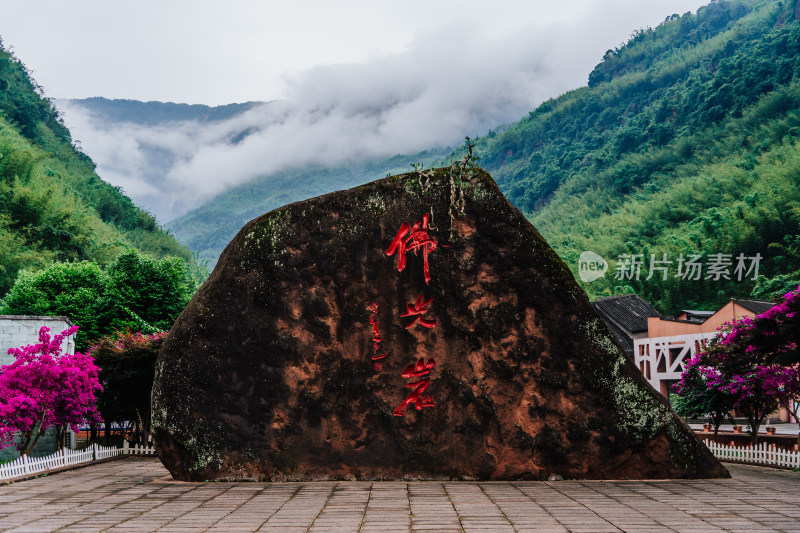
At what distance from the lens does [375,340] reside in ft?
29.3

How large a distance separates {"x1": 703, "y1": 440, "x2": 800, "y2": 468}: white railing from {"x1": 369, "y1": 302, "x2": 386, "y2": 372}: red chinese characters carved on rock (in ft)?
Result: 22.4

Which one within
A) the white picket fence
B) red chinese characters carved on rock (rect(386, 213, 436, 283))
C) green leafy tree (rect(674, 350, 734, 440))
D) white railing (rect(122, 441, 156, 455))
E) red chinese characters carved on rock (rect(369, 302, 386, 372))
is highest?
red chinese characters carved on rock (rect(386, 213, 436, 283))

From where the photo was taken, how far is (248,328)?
8.94 meters

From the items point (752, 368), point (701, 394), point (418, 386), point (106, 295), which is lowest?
point (701, 394)

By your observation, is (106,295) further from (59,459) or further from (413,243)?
(413,243)

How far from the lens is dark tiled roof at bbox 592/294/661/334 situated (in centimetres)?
2588

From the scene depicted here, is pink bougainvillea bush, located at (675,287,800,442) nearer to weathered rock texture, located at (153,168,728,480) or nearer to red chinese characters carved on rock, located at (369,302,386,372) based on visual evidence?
weathered rock texture, located at (153,168,728,480)

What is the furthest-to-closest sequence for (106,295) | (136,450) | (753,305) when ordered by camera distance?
(106,295)
(753,305)
(136,450)

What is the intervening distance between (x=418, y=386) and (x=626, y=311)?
20.1 metres

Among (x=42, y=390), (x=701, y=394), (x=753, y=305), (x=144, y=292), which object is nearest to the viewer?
(x=42, y=390)

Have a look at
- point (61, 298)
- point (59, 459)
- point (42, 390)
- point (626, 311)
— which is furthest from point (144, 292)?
point (626, 311)

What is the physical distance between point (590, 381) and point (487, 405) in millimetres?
1398

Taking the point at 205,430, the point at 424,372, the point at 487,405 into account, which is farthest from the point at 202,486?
the point at 487,405

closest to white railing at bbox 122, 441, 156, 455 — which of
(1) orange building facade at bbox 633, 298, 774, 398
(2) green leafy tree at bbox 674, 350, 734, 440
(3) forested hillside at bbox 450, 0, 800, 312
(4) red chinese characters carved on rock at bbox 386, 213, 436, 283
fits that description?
(4) red chinese characters carved on rock at bbox 386, 213, 436, 283
